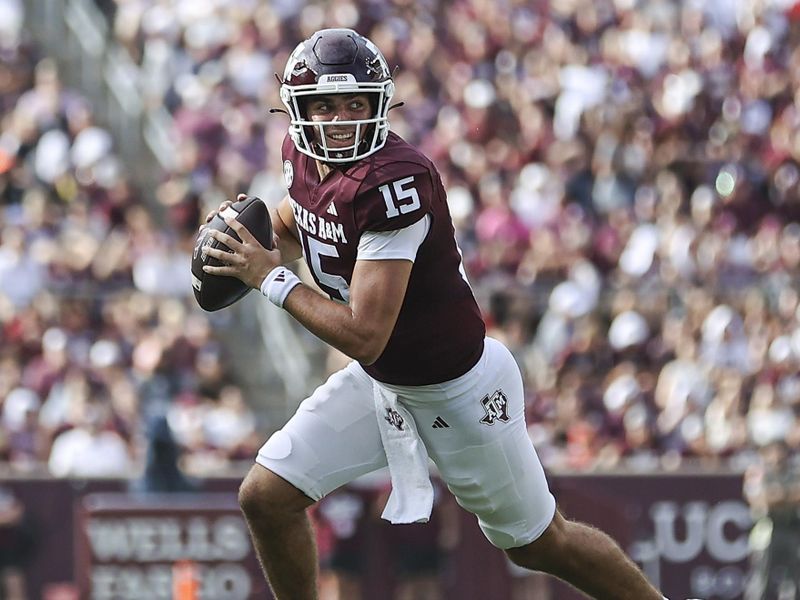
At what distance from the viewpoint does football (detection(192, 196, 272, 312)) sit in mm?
5297

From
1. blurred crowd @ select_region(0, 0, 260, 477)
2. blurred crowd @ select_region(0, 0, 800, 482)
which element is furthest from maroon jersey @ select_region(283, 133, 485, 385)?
blurred crowd @ select_region(0, 0, 260, 477)

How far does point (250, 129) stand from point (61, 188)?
1438 mm

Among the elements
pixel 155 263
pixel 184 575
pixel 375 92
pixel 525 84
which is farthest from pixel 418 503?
pixel 525 84

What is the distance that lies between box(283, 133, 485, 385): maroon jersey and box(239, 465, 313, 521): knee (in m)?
0.44

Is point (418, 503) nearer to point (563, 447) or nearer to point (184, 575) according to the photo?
point (184, 575)

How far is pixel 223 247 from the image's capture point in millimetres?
5262

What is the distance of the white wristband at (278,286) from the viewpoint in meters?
5.16

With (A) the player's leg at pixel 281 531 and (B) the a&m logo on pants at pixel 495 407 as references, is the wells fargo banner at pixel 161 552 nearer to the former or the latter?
(A) the player's leg at pixel 281 531

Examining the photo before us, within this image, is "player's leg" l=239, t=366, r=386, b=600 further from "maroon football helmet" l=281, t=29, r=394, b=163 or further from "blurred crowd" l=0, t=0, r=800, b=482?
"blurred crowd" l=0, t=0, r=800, b=482

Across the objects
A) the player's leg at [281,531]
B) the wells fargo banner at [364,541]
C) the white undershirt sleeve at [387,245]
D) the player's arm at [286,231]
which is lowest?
the wells fargo banner at [364,541]

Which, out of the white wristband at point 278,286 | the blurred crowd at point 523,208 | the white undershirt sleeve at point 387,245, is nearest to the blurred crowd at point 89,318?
the blurred crowd at point 523,208

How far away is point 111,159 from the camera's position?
41.2 feet

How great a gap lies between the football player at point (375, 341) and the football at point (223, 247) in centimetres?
4

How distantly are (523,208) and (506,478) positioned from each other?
708 cm
